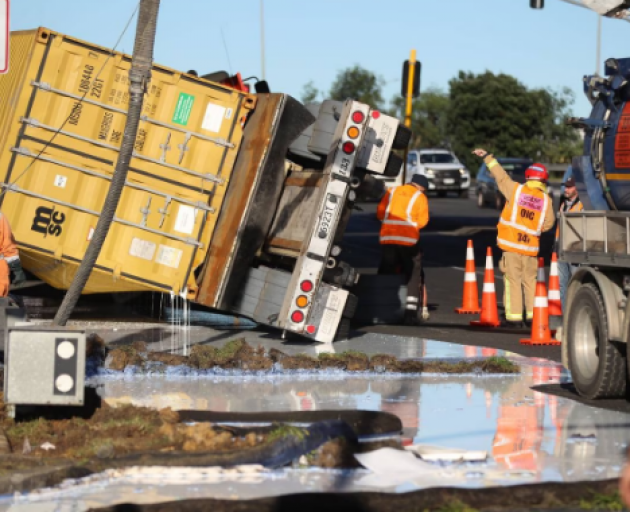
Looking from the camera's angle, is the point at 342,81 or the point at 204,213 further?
the point at 342,81

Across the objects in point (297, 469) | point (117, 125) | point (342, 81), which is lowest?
point (297, 469)

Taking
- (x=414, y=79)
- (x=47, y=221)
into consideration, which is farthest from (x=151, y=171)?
(x=414, y=79)

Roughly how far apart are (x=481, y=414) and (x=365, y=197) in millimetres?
4855

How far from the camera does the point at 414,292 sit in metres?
15.4

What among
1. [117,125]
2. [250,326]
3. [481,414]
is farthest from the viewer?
[250,326]

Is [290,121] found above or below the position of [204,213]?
above

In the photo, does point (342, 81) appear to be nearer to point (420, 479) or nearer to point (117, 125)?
point (117, 125)

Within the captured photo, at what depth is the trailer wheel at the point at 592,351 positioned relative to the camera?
958cm

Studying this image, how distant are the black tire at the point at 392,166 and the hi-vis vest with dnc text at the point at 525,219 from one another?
2306 millimetres

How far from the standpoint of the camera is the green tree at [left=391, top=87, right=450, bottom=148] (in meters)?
84.9

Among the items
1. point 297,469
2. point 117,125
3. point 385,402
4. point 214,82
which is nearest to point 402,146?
point 214,82

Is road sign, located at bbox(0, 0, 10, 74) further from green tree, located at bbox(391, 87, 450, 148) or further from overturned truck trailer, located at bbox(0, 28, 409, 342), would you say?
green tree, located at bbox(391, 87, 450, 148)

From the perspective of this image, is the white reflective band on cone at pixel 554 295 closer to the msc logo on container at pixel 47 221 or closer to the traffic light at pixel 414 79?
the msc logo on container at pixel 47 221

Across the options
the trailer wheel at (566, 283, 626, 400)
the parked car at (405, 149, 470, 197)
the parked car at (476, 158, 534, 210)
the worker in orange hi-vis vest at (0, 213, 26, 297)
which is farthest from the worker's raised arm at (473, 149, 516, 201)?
the parked car at (405, 149, 470, 197)
